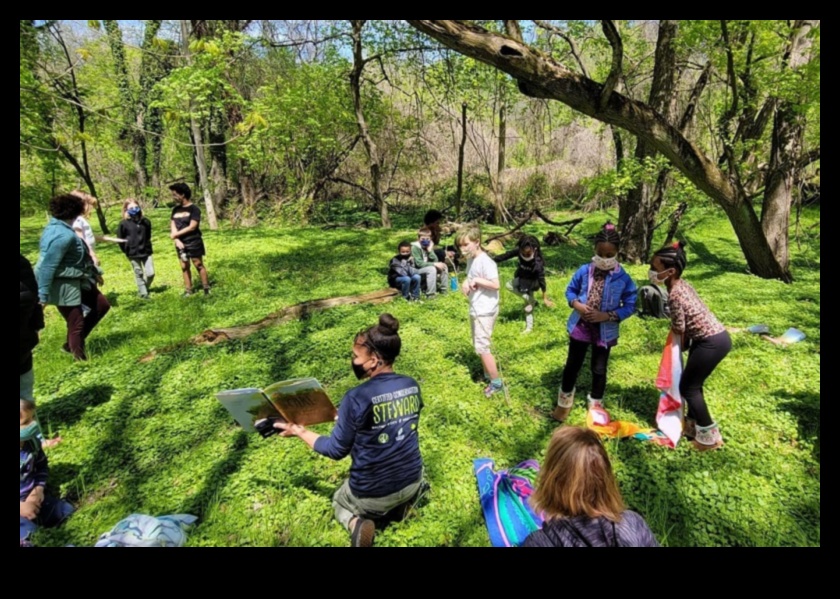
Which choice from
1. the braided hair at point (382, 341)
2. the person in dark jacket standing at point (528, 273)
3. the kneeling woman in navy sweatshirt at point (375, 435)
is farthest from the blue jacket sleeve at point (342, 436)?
the person in dark jacket standing at point (528, 273)

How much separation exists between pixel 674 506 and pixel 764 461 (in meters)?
1.09

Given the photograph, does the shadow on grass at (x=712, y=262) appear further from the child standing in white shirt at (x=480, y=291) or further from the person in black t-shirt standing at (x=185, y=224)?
the person in black t-shirt standing at (x=185, y=224)

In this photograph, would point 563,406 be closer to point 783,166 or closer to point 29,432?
point 29,432

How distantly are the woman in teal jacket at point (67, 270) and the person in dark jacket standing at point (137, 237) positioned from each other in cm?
247

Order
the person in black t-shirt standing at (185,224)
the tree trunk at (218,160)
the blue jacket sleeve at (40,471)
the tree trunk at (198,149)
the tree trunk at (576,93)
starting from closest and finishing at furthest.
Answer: the blue jacket sleeve at (40,471) < the tree trunk at (576,93) < the person in black t-shirt standing at (185,224) < the tree trunk at (198,149) < the tree trunk at (218,160)

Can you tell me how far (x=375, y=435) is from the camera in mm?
2795

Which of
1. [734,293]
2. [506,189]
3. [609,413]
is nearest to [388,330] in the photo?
[609,413]

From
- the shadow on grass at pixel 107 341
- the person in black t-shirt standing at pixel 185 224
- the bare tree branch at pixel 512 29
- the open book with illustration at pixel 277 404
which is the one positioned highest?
the bare tree branch at pixel 512 29

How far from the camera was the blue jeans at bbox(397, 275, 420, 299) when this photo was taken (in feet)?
27.0

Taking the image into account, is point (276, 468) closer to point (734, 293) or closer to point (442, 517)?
point (442, 517)

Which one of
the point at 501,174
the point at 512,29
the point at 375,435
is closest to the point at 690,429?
the point at 375,435

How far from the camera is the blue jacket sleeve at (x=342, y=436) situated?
2719mm

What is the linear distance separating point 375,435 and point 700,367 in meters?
2.73

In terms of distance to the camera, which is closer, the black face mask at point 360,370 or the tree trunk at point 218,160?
the black face mask at point 360,370
